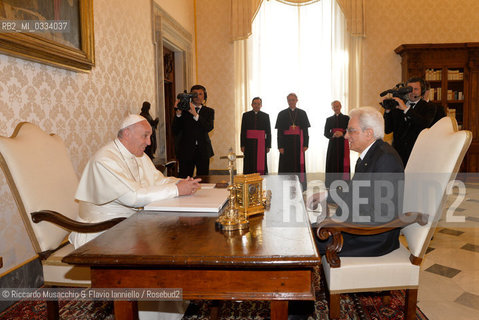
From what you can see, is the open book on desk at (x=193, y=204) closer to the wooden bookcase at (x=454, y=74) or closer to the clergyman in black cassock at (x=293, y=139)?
the clergyman in black cassock at (x=293, y=139)

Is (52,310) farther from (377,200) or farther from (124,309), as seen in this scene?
(377,200)

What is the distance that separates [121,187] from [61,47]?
1739 millimetres

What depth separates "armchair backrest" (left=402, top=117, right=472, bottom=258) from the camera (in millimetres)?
1805

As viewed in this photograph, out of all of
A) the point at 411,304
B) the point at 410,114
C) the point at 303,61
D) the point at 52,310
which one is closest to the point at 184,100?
the point at 410,114

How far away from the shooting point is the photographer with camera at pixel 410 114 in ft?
14.6

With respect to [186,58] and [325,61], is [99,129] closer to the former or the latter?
[186,58]

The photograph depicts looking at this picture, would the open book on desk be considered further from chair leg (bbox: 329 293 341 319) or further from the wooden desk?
chair leg (bbox: 329 293 341 319)

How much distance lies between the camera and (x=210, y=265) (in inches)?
49.1

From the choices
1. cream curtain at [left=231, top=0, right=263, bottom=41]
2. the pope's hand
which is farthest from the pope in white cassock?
cream curtain at [left=231, top=0, right=263, bottom=41]

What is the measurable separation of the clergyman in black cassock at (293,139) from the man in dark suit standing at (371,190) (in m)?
4.51

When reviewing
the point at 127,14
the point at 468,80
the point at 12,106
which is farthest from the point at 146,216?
the point at 468,80

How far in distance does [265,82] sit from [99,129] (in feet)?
15.7

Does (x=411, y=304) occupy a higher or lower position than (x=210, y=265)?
lower

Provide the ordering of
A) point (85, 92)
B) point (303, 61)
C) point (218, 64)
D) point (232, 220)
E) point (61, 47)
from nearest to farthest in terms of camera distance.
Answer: point (232, 220)
point (61, 47)
point (85, 92)
point (303, 61)
point (218, 64)
